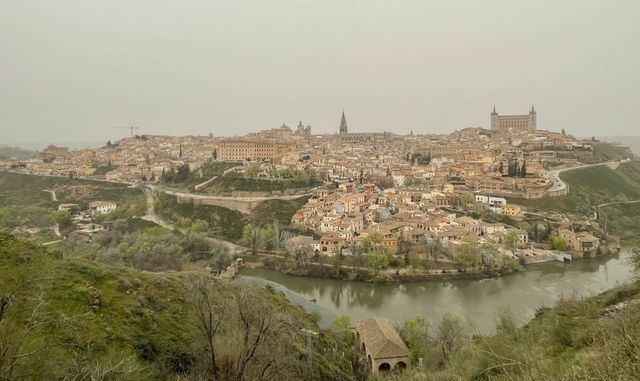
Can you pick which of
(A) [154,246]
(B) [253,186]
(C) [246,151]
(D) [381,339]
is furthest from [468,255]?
(C) [246,151]

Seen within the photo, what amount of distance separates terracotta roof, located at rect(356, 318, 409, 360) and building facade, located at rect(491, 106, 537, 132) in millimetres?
52745

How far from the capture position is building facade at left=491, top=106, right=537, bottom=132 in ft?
181

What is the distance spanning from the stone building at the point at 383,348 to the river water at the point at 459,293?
2088mm

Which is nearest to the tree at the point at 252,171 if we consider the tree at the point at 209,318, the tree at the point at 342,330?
the tree at the point at 342,330

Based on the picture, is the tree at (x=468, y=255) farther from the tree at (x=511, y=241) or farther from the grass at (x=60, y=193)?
the grass at (x=60, y=193)

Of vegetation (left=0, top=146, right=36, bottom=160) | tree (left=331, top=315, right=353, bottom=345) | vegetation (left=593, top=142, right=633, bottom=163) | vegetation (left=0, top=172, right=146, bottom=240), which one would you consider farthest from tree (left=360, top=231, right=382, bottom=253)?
vegetation (left=0, top=146, right=36, bottom=160)

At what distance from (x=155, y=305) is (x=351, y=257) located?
11.9 meters

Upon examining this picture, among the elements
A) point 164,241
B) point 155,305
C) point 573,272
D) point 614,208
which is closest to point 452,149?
point 614,208

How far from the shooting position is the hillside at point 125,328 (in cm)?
250

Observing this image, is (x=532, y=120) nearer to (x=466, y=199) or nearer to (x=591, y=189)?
(x=591, y=189)

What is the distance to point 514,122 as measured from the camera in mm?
57188

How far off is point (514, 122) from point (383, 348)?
57454 mm

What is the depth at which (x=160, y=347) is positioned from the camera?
14.2 feet

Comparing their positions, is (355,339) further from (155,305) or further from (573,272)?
(573,272)
